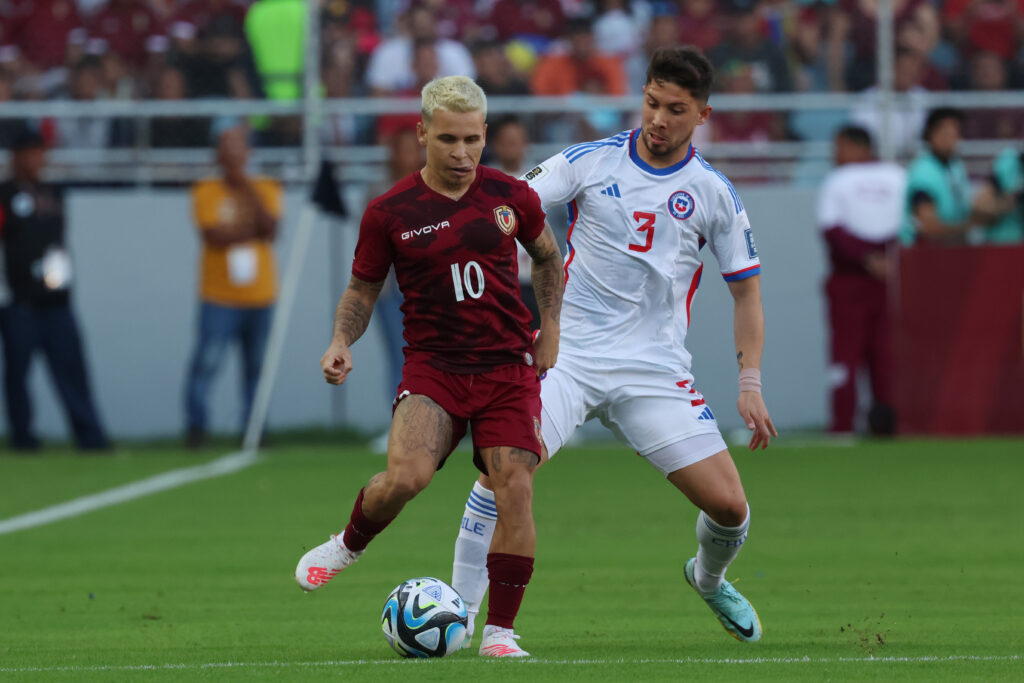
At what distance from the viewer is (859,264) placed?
1505 centimetres

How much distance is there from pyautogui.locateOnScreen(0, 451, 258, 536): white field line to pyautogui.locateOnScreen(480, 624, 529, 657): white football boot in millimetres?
5027

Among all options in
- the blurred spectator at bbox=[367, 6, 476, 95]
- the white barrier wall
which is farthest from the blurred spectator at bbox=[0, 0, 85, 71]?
the blurred spectator at bbox=[367, 6, 476, 95]

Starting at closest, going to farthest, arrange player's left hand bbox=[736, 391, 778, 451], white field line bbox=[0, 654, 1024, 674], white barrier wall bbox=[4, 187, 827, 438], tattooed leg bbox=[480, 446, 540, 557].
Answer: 1. white field line bbox=[0, 654, 1024, 674]
2. tattooed leg bbox=[480, 446, 540, 557]
3. player's left hand bbox=[736, 391, 778, 451]
4. white barrier wall bbox=[4, 187, 827, 438]

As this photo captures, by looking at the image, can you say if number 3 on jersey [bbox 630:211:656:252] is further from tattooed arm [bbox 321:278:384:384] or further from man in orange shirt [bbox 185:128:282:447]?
man in orange shirt [bbox 185:128:282:447]

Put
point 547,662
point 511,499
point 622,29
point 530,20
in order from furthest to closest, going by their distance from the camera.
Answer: point 530,20 → point 622,29 → point 511,499 → point 547,662

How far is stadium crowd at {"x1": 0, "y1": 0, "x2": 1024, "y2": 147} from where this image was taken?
1616 cm

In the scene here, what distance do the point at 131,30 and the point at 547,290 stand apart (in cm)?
1160

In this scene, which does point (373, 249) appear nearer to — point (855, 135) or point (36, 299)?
point (36, 299)

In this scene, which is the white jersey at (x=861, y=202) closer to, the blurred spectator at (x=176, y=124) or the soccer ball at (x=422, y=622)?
the blurred spectator at (x=176, y=124)

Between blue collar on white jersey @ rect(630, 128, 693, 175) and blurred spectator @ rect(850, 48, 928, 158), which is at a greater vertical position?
blue collar on white jersey @ rect(630, 128, 693, 175)

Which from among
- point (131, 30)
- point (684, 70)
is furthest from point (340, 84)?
point (684, 70)

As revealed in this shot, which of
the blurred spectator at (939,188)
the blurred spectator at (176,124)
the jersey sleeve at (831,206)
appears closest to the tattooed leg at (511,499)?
the jersey sleeve at (831,206)

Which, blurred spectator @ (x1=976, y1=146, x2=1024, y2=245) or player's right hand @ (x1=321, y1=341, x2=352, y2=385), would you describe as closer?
player's right hand @ (x1=321, y1=341, x2=352, y2=385)

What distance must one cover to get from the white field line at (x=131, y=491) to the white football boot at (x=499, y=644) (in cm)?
503
